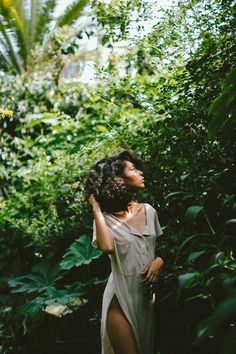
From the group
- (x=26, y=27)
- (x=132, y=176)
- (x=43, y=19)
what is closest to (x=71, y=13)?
(x=43, y=19)

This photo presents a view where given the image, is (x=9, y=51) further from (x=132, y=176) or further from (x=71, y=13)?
(x=132, y=176)

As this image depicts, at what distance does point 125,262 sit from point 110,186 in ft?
1.56

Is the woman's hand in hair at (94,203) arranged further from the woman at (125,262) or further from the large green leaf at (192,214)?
the large green leaf at (192,214)

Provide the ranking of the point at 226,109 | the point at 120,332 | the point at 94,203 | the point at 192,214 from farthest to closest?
the point at 94,203
the point at 120,332
the point at 192,214
the point at 226,109

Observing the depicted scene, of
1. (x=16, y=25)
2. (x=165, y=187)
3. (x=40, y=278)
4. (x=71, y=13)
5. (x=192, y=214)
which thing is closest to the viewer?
(x=192, y=214)

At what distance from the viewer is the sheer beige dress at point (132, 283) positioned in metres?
2.18

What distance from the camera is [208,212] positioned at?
2.53m

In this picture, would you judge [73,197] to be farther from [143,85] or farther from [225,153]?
[225,153]

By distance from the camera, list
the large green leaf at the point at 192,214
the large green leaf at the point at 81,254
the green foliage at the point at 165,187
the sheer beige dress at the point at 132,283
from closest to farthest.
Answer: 1. the large green leaf at the point at 192,214
2. the green foliage at the point at 165,187
3. the sheer beige dress at the point at 132,283
4. the large green leaf at the point at 81,254

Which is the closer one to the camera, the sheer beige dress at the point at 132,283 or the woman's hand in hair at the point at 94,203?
the sheer beige dress at the point at 132,283

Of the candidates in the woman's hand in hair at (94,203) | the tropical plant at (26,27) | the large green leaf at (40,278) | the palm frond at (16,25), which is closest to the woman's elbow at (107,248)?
the woman's hand in hair at (94,203)

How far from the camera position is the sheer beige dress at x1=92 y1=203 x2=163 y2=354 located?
7.16 feet

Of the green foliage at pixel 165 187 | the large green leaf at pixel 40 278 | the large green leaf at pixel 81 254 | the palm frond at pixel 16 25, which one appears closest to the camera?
the green foliage at pixel 165 187

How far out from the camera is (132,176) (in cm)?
248
